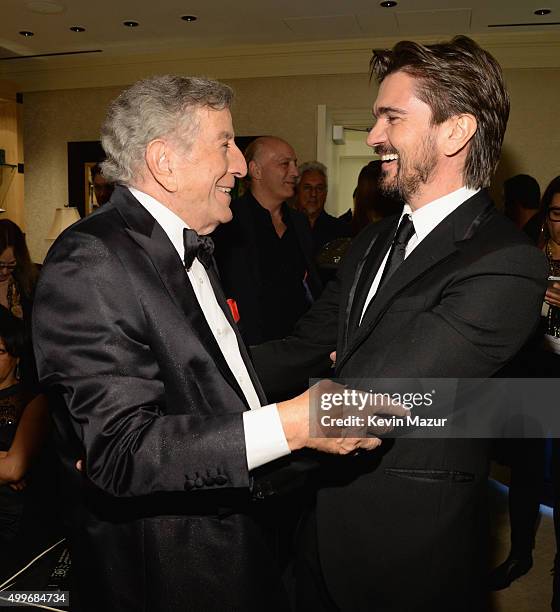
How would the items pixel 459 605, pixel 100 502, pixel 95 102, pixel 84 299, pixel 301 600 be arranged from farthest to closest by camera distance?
pixel 95 102, pixel 301 600, pixel 459 605, pixel 100 502, pixel 84 299

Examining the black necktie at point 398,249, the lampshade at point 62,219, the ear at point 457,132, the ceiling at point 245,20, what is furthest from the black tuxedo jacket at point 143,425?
the lampshade at point 62,219

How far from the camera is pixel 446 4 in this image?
208 inches

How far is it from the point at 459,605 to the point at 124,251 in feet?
3.59

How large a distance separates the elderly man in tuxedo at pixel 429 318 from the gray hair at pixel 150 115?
0.45m

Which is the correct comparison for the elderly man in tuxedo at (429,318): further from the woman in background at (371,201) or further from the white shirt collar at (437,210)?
the woman in background at (371,201)

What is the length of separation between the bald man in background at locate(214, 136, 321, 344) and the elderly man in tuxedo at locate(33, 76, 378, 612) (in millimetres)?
1806

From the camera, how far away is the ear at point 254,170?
3.79 meters

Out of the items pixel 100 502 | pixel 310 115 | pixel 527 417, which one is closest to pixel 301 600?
pixel 100 502

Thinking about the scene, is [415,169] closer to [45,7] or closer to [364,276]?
[364,276]

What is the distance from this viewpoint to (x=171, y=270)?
1.28 meters

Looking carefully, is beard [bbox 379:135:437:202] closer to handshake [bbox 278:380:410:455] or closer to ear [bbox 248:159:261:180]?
handshake [bbox 278:380:410:455]

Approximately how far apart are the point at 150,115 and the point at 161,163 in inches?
4.1

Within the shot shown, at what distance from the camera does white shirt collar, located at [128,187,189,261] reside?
1.41m

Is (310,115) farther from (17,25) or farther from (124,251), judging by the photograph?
(124,251)
